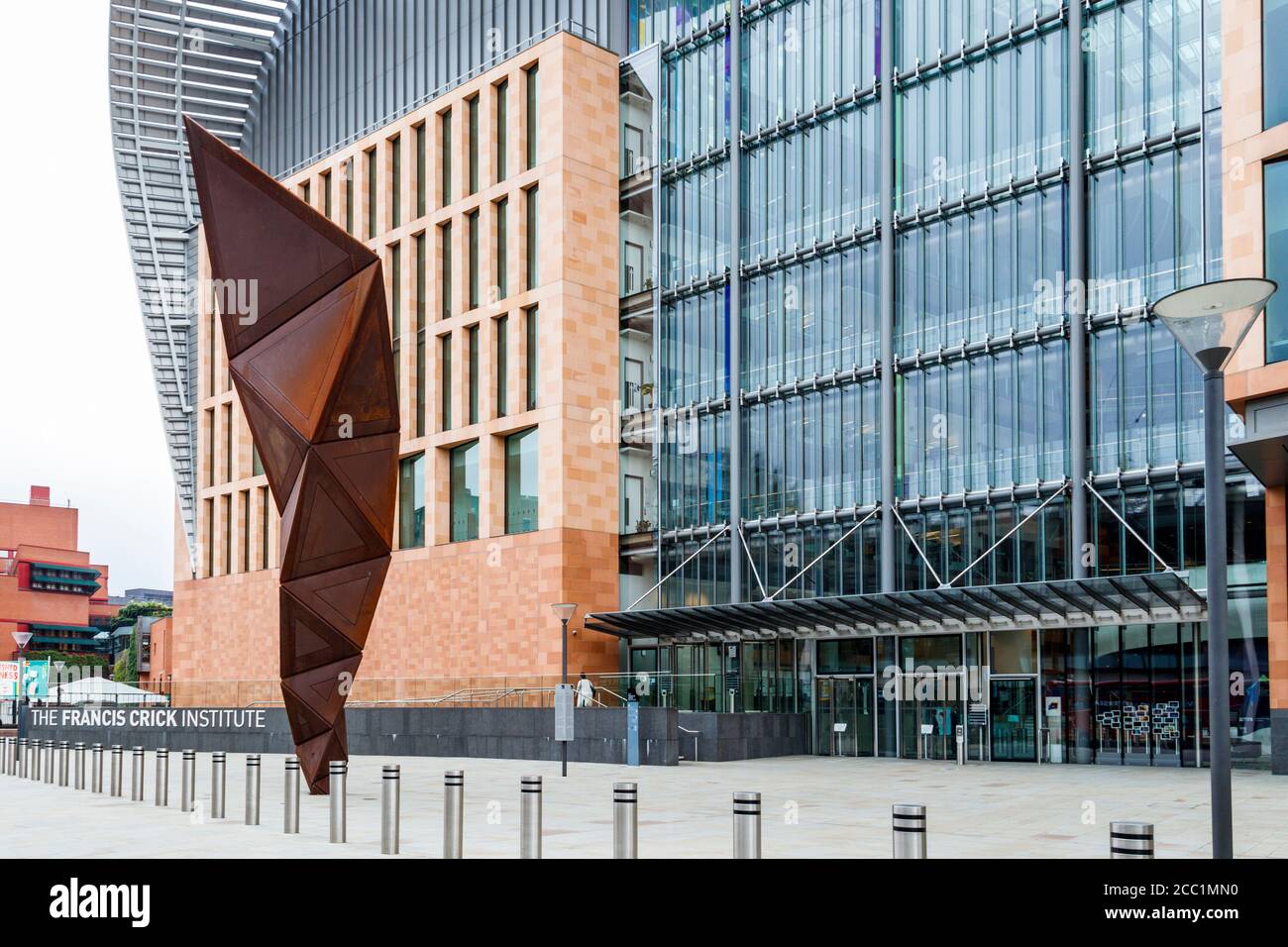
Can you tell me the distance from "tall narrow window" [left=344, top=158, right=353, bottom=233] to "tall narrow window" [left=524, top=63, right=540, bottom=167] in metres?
11.0

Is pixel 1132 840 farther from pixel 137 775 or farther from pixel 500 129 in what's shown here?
pixel 500 129

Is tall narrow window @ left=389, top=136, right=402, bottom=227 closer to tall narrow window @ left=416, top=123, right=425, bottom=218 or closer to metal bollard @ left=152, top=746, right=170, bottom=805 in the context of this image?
tall narrow window @ left=416, top=123, right=425, bottom=218

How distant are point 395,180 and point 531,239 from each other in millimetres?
8996

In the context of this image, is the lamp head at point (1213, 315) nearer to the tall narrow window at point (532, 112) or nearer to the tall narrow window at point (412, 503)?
the tall narrow window at point (532, 112)

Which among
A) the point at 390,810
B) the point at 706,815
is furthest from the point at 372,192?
the point at 390,810

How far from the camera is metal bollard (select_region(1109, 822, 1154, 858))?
761cm

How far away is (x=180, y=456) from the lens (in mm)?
67750

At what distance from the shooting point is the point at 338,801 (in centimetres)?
1440

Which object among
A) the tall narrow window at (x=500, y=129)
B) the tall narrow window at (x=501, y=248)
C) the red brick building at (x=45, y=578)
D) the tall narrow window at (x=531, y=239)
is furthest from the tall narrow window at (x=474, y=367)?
the red brick building at (x=45, y=578)

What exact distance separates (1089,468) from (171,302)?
158ft

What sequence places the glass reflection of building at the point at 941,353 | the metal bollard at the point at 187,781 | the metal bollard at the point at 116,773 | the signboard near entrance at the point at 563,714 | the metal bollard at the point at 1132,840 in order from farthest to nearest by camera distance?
the glass reflection of building at the point at 941,353 → the signboard near entrance at the point at 563,714 → the metal bollard at the point at 116,773 → the metal bollard at the point at 187,781 → the metal bollard at the point at 1132,840

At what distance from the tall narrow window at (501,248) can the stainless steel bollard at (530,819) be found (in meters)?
35.1

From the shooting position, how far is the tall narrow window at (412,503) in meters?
48.7

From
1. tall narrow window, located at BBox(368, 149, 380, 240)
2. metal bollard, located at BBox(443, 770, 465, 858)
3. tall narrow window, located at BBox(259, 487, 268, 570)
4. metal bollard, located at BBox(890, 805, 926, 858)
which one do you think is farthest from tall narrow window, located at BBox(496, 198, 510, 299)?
metal bollard, located at BBox(890, 805, 926, 858)
